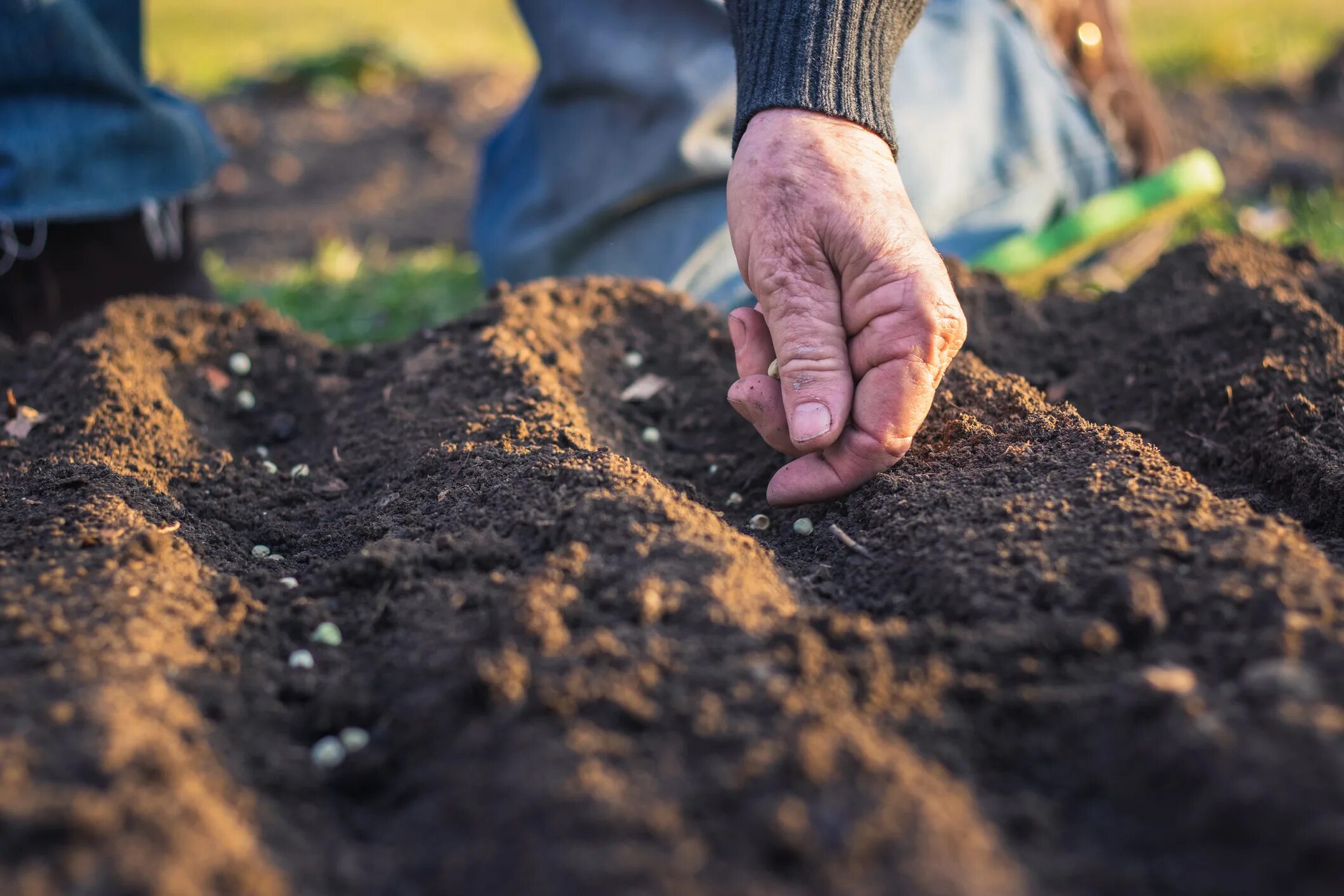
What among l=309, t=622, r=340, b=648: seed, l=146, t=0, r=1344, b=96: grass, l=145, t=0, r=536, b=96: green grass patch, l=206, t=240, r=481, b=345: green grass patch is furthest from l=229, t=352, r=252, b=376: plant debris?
l=146, t=0, r=1344, b=96: grass

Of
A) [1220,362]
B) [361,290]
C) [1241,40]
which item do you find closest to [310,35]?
[361,290]

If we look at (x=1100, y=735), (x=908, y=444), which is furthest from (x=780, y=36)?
(x=1100, y=735)

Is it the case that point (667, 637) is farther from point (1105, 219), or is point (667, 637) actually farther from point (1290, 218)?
point (1290, 218)

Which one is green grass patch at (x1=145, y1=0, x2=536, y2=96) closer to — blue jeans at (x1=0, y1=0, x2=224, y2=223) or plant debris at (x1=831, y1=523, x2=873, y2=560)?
blue jeans at (x1=0, y1=0, x2=224, y2=223)

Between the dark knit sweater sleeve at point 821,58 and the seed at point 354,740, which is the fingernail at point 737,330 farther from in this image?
the seed at point 354,740

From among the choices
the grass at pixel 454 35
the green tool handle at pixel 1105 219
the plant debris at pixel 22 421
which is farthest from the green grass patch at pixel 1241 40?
the plant debris at pixel 22 421

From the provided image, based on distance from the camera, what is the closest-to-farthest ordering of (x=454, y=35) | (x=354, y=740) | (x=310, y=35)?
(x=354, y=740)
(x=310, y=35)
(x=454, y=35)

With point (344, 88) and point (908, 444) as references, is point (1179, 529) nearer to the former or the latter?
point (908, 444)

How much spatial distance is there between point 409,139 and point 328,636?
15.0 feet

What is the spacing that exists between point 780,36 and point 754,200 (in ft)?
1.26

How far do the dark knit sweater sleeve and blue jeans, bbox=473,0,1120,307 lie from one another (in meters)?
0.98

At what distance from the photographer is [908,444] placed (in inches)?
69.0

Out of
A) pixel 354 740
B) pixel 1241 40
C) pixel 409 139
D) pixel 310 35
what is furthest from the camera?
pixel 310 35

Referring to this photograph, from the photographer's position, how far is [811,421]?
1.67 m
